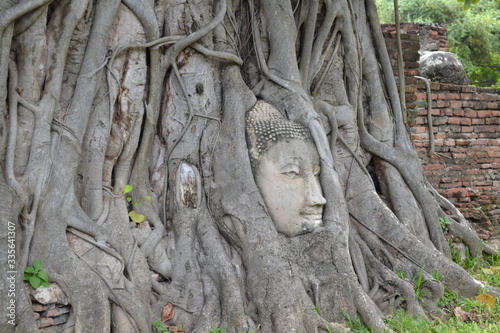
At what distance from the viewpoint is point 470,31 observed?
13438 mm

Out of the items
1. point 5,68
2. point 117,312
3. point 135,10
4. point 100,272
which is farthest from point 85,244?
point 135,10

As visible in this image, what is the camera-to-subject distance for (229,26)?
455cm

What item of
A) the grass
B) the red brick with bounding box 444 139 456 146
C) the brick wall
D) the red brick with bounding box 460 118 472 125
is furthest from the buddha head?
the red brick with bounding box 460 118 472 125

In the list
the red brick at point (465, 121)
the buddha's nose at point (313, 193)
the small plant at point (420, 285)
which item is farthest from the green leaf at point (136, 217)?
the red brick at point (465, 121)

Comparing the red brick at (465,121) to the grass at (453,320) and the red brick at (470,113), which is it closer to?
the red brick at (470,113)

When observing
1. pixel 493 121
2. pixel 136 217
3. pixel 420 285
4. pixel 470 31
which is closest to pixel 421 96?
pixel 493 121

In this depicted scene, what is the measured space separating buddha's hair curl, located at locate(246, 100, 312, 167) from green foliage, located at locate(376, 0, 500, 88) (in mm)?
10160

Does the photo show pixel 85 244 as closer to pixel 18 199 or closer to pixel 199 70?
pixel 18 199

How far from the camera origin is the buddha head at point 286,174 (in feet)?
13.1

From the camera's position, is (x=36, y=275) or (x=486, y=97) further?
(x=486, y=97)

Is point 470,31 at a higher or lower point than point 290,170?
higher

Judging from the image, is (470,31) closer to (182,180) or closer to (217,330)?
(182,180)

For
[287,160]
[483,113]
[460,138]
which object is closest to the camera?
[287,160]

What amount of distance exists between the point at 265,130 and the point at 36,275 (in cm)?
184
